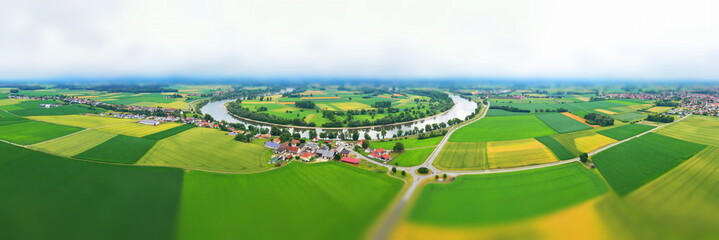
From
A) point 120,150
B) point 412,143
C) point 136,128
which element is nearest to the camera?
point 120,150

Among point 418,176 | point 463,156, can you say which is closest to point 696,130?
point 463,156

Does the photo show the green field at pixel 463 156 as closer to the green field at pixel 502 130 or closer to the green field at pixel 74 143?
the green field at pixel 502 130

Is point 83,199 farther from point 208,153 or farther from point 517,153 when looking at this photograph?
point 517,153

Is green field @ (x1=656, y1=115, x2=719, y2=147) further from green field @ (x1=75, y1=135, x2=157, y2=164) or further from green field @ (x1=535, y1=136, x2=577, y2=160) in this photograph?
green field @ (x1=75, y1=135, x2=157, y2=164)

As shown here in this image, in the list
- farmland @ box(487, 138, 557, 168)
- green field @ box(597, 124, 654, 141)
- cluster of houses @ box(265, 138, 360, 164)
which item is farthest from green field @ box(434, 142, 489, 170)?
green field @ box(597, 124, 654, 141)

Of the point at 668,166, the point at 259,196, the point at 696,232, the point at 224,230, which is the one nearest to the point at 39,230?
the point at 224,230

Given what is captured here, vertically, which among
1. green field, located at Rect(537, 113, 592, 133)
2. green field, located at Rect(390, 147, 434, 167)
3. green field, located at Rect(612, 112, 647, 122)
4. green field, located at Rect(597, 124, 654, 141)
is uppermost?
green field, located at Rect(612, 112, 647, 122)
